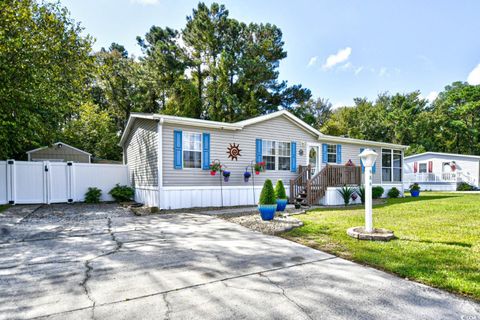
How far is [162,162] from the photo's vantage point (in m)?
9.20

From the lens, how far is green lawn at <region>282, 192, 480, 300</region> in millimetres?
3237

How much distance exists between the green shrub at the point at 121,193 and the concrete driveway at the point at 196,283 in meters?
6.79

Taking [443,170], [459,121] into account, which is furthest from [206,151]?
[459,121]

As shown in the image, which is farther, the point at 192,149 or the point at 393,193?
the point at 393,193

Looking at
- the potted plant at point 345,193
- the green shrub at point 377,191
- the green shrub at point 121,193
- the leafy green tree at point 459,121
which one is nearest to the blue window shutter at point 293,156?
the potted plant at point 345,193

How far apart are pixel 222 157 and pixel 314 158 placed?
5.41 meters

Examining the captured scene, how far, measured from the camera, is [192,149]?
1007 cm

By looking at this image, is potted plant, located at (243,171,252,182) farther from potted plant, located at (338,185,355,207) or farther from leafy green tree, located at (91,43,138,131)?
leafy green tree, located at (91,43,138,131)

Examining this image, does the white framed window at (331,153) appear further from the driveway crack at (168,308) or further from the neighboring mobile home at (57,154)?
the neighboring mobile home at (57,154)

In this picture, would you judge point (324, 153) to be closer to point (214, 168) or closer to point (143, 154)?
point (214, 168)

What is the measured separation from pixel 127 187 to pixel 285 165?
7450 mm

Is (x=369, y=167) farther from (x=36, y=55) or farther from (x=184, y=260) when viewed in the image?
(x=36, y=55)

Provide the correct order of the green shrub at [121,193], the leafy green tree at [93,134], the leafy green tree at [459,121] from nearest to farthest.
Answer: the green shrub at [121,193]
the leafy green tree at [93,134]
the leafy green tree at [459,121]

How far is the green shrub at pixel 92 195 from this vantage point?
11.6 meters
